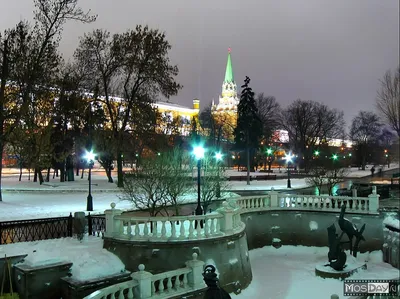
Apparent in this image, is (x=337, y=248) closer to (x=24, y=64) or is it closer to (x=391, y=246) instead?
(x=391, y=246)

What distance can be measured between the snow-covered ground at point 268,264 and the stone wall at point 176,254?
0.46 metres

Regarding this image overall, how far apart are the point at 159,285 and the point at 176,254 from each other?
5.78ft

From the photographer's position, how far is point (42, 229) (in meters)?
14.8

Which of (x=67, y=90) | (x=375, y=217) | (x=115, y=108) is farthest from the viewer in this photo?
(x=115, y=108)

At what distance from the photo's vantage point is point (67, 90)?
32.7 m

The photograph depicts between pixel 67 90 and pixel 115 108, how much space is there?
614cm

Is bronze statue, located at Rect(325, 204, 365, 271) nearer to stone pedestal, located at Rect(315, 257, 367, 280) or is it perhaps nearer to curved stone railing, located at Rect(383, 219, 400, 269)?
stone pedestal, located at Rect(315, 257, 367, 280)

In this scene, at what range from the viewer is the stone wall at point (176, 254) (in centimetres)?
1273

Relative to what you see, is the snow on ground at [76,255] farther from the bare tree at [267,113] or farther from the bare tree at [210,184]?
the bare tree at [267,113]

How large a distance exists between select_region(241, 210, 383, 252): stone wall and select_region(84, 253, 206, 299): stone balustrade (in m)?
8.14

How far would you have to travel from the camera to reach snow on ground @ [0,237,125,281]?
447 inches

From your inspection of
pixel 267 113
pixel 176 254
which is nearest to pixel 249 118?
pixel 267 113

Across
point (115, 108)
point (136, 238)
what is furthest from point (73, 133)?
point (136, 238)

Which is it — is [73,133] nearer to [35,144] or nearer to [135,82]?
[135,82]
